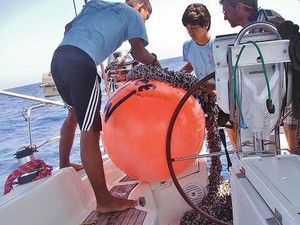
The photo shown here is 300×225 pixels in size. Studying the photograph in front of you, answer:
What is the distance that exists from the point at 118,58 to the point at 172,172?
6.85ft

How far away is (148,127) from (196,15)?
147cm

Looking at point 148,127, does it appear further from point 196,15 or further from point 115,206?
point 196,15

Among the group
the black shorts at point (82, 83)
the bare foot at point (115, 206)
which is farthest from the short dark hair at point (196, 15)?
the bare foot at point (115, 206)

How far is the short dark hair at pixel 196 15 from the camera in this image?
9.46ft

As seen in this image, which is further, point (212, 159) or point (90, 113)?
point (212, 159)

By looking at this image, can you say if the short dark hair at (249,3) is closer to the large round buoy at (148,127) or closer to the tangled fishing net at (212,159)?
the tangled fishing net at (212,159)

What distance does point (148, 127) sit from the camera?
1.80m

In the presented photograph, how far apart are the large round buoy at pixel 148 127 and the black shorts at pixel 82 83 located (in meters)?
0.12

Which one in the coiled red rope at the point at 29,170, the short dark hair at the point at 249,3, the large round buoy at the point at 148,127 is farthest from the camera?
the short dark hair at the point at 249,3

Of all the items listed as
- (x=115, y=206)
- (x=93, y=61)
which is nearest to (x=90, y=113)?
(x=93, y=61)

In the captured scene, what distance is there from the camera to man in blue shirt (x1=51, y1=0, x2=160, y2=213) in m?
1.85

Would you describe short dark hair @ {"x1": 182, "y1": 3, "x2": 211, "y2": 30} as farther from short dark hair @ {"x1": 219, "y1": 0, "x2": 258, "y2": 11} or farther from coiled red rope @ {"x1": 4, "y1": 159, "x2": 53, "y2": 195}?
coiled red rope @ {"x1": 4, "y1": 159, "x2": 53, "y2": 195}

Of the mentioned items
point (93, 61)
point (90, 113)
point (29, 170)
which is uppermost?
point (93, 61)

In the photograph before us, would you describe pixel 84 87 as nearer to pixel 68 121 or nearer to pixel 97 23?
pixel 97 23
